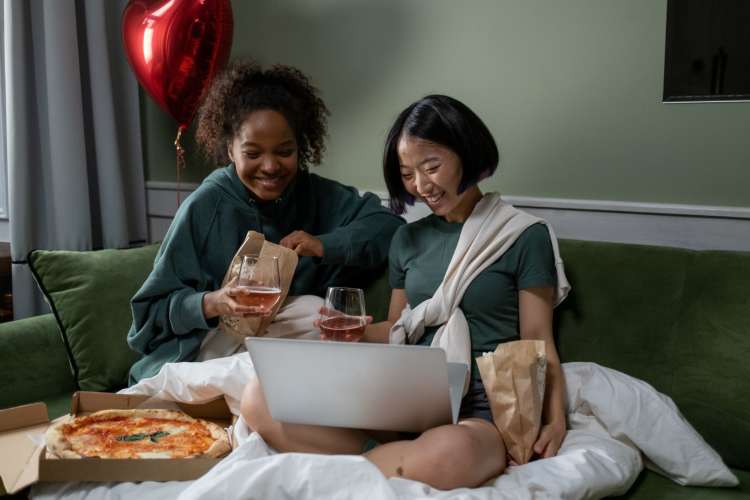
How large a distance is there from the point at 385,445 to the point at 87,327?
974 mm

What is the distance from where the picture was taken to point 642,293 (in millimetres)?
1805

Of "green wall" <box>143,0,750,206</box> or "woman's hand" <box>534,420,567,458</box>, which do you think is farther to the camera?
"green wall" <box>143,0,750,206</box>

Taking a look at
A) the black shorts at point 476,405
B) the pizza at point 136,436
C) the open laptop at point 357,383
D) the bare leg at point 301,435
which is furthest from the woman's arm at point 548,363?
the pizza at point 136,436

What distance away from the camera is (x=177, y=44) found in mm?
2395

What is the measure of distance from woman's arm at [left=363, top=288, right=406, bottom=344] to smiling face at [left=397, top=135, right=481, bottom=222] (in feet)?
0.85

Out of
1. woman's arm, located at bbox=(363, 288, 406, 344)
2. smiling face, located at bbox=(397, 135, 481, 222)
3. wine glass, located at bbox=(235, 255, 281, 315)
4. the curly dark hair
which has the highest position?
the curly dark hair

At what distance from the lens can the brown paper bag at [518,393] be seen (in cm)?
155

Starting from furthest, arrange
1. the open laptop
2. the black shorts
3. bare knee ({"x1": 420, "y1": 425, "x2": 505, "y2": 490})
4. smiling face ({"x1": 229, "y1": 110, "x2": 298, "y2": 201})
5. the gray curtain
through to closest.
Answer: the gray curtain → smiling face ({"x1": 229, "y1": 110, "x2": 298, "y2": 201}) → the black shorts → bare knee ({"x1": 420, "y1": 425, "x2": 505, "y2": 490}) → the open laptop

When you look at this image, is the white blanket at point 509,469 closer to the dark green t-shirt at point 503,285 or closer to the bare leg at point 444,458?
the bare leg at point 444,458

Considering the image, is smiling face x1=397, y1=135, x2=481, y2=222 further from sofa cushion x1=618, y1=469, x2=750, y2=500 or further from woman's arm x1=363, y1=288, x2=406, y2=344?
sofa cushion x1=618, y1=469, x2=750, y2=500

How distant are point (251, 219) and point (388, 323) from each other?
18.4 inches

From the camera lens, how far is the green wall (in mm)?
2010

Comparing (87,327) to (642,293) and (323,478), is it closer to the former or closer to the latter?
(323,478)

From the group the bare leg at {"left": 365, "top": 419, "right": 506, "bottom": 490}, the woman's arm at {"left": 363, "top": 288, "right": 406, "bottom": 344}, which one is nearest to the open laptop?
the bare leg at {"left": 365, "top": 419, "right": 506, "bottom": 490}
